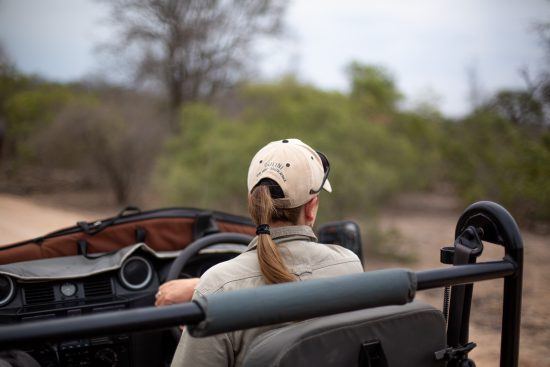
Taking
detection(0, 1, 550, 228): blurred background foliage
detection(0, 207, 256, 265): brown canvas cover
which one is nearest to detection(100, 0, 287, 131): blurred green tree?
detection(0, 1, 550, 228): blurred background foliage

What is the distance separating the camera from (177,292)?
7.86 feet

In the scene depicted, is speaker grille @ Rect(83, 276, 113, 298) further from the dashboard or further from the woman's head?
the woman's head

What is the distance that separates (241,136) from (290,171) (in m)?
8.48

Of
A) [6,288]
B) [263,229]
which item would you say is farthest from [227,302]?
[6,288]

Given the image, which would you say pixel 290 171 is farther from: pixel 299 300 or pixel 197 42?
pixel 197 42

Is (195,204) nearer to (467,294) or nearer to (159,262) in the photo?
(159,262)

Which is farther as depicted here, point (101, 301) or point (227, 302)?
point (101, 301)

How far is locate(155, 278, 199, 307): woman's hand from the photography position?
239 cm

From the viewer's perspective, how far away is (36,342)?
1.06 metres

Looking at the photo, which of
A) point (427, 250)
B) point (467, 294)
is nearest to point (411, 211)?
A: point (427, 250)

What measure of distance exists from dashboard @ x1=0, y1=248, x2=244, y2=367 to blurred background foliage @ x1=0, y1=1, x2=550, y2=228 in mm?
4015

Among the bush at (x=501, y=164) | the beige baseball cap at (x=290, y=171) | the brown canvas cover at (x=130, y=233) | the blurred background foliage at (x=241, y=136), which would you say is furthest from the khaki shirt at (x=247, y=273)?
the bush at (x=501, y=164)

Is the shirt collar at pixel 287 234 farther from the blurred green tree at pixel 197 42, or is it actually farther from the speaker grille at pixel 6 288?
the blurred green tree at pixel 197 42

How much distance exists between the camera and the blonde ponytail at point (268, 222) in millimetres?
1629
